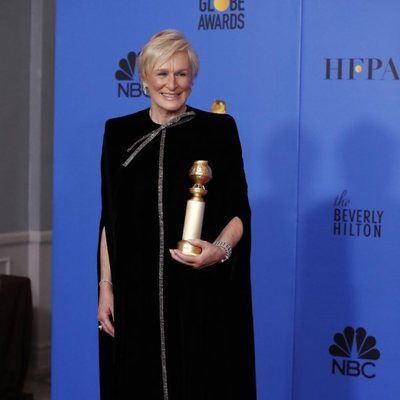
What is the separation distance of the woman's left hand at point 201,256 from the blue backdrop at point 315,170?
135 centimetres

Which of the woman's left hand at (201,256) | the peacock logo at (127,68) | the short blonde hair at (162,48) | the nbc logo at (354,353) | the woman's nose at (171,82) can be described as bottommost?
the nbc logo at (354,353)

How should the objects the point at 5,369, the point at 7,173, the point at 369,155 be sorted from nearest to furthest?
1. the point at 369,155
2. the point at 5,369
3. the point at 7,173

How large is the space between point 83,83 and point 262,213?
1.14 m

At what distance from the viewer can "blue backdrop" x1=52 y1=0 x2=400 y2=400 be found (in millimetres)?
3365

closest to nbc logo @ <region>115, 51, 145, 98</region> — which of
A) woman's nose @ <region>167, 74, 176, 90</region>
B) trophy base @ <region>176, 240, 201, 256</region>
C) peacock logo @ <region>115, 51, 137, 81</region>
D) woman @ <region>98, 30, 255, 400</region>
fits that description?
peacock logo @ <region>115, 51, 137, 81</region>

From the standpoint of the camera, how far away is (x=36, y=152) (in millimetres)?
5840

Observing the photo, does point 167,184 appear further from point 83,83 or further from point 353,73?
point 83,83

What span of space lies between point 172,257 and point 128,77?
1.75 metres

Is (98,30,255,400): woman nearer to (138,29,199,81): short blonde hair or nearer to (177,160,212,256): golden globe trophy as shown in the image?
(138,29,199,81): short blonde hair

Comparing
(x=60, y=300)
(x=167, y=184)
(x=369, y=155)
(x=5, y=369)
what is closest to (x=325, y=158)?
(x=369, y=155)

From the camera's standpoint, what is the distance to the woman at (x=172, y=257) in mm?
2330

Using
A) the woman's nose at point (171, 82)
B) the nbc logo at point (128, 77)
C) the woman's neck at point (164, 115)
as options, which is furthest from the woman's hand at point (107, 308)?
the nbc logo at point (128, 77)

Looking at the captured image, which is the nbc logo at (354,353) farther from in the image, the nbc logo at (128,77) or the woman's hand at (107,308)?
the nbc logo at (128,77)

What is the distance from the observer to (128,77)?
3801 millimetres
